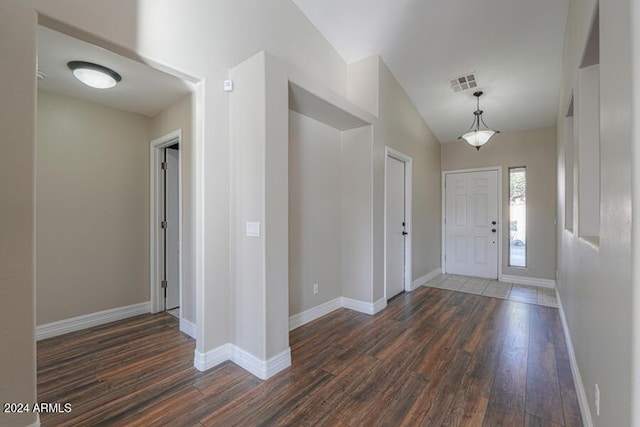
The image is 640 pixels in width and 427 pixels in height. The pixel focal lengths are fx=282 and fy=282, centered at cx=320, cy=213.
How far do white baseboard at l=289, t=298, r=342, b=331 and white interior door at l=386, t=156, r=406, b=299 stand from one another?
853 millimetres

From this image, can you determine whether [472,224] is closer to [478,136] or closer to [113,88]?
[478,136]

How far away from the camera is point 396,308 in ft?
12.4

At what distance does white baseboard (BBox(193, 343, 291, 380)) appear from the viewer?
2215mm

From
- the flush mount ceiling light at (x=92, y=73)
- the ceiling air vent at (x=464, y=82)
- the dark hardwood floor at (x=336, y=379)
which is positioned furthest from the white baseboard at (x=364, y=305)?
the flush mount ceiling light at (x=92, y=73)

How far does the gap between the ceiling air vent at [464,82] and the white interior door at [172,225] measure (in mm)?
3860

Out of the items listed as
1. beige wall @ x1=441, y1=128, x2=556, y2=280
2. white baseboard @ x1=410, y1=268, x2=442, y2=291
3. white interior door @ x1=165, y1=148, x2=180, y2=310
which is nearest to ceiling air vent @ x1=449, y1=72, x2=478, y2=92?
beige wall @ x1=441, y1=128, x2=556, y2=280

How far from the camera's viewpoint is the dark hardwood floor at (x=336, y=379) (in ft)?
5.88

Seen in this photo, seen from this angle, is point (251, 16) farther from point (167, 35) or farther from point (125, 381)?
point (125, 381)

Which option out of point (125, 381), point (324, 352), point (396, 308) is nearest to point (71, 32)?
point (125, 381)

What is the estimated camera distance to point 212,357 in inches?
92.8

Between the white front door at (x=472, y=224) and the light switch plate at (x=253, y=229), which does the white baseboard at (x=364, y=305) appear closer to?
the light switch plate at (x=253, y=229)

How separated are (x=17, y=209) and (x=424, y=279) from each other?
16.9 ft

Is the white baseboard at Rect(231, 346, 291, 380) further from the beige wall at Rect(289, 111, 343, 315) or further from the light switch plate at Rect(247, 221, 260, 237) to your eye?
the light switch plate at Rect(247, 221, 260, 237)

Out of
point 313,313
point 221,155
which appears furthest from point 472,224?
point 221,155
